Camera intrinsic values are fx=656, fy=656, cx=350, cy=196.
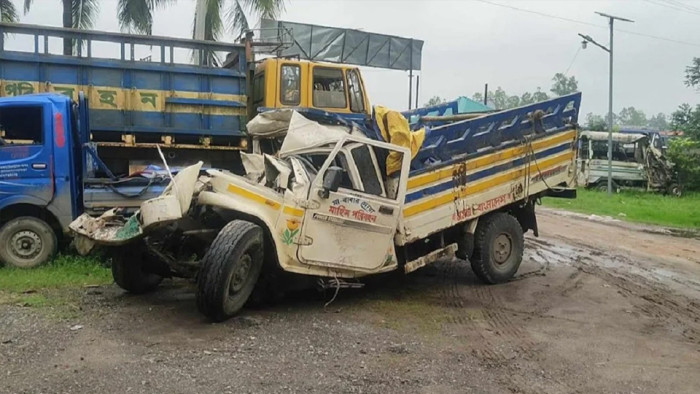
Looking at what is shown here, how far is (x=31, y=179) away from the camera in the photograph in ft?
26.8

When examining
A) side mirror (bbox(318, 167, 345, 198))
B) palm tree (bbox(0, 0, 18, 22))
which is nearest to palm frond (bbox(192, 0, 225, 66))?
palm tree (bbox(0, 0, 18, 22))

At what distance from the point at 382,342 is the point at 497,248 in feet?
11.1

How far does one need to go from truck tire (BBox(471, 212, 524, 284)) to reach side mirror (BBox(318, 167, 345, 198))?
8.88 ft

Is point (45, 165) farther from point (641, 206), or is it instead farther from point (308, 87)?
point (641, 206)

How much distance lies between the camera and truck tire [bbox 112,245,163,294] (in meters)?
6.97

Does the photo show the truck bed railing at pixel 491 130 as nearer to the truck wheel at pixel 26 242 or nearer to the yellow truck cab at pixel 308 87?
the yellow truck cab at pixel 308 87

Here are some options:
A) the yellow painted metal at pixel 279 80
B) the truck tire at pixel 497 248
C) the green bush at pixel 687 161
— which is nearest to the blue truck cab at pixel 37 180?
the yellow painted metal at pixel 279 80

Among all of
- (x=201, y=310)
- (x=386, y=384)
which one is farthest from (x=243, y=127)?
(x=386, y=384)

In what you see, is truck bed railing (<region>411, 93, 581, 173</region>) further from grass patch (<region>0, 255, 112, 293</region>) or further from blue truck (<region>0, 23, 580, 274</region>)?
grass patch (<region>0, 255, 112, 293</region>)

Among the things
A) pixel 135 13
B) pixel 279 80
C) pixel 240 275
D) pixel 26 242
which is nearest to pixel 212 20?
pixel 135 13

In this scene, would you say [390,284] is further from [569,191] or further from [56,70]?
[56,70]

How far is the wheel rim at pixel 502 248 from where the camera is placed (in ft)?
27.9

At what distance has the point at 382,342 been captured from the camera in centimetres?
566

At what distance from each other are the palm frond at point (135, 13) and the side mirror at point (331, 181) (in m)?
14.5
